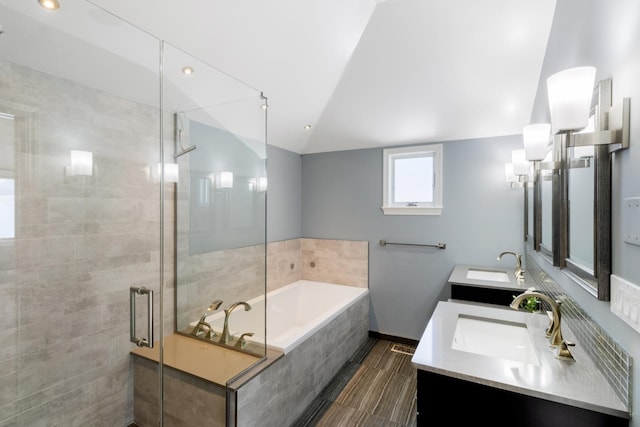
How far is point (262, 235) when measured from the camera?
2600mm

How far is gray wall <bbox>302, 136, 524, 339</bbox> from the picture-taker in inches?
119

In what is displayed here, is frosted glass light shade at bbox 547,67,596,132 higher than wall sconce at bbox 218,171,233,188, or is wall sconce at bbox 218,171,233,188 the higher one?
frosted glass light shade at bbox 547,67,596,132

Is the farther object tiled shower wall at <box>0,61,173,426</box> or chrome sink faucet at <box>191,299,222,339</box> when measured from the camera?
chrome sink faucet at <box>191,299,222,339</box>

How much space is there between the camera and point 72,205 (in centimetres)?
173

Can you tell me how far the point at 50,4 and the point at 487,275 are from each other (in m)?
3.53

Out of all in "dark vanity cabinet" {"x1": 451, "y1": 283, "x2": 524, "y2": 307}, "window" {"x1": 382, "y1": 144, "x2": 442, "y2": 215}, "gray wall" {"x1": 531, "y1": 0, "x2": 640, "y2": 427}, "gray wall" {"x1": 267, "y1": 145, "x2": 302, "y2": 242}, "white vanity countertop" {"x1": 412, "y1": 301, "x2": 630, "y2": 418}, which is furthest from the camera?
"gray wall" {"x1": 267, "y1": 145, "x2": 302, "y2": 242}

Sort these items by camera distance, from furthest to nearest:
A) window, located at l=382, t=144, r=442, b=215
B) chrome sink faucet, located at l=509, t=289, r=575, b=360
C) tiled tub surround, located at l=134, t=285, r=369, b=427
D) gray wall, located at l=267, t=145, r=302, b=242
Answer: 1. gray wall, located at l=267, t=145, r=302, b=242
2. window, located at l=382, t=144, r=442, b=215
3. tiled tub surround, located at l=134, t=285, r=369, b=427
4. chrome sink faucet, located at l=509, t=289, r=575, b=360

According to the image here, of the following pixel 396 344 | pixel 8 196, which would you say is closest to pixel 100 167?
pixel 8 196

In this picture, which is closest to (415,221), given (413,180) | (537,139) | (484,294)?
(413,180)

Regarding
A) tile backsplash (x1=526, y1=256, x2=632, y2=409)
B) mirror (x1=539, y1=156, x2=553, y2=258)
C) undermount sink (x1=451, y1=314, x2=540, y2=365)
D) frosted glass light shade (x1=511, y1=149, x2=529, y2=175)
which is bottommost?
undermount sink (x1=451, y1=314, x2=540, y2=365)

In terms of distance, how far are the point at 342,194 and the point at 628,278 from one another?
9.66ft

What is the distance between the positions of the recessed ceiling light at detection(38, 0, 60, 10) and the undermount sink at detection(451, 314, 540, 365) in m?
2.48

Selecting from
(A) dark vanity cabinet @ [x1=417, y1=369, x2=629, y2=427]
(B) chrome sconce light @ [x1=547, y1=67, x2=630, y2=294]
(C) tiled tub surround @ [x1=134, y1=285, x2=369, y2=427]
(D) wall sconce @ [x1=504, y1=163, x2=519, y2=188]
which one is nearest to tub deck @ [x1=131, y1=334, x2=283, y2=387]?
(C) tiled tub surround @ [x1=134, y1=285, x2=369, y2=427]

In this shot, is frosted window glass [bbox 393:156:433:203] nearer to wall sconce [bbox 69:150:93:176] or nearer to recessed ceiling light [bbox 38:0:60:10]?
wall sconce [bbox 69:150:93:176]
